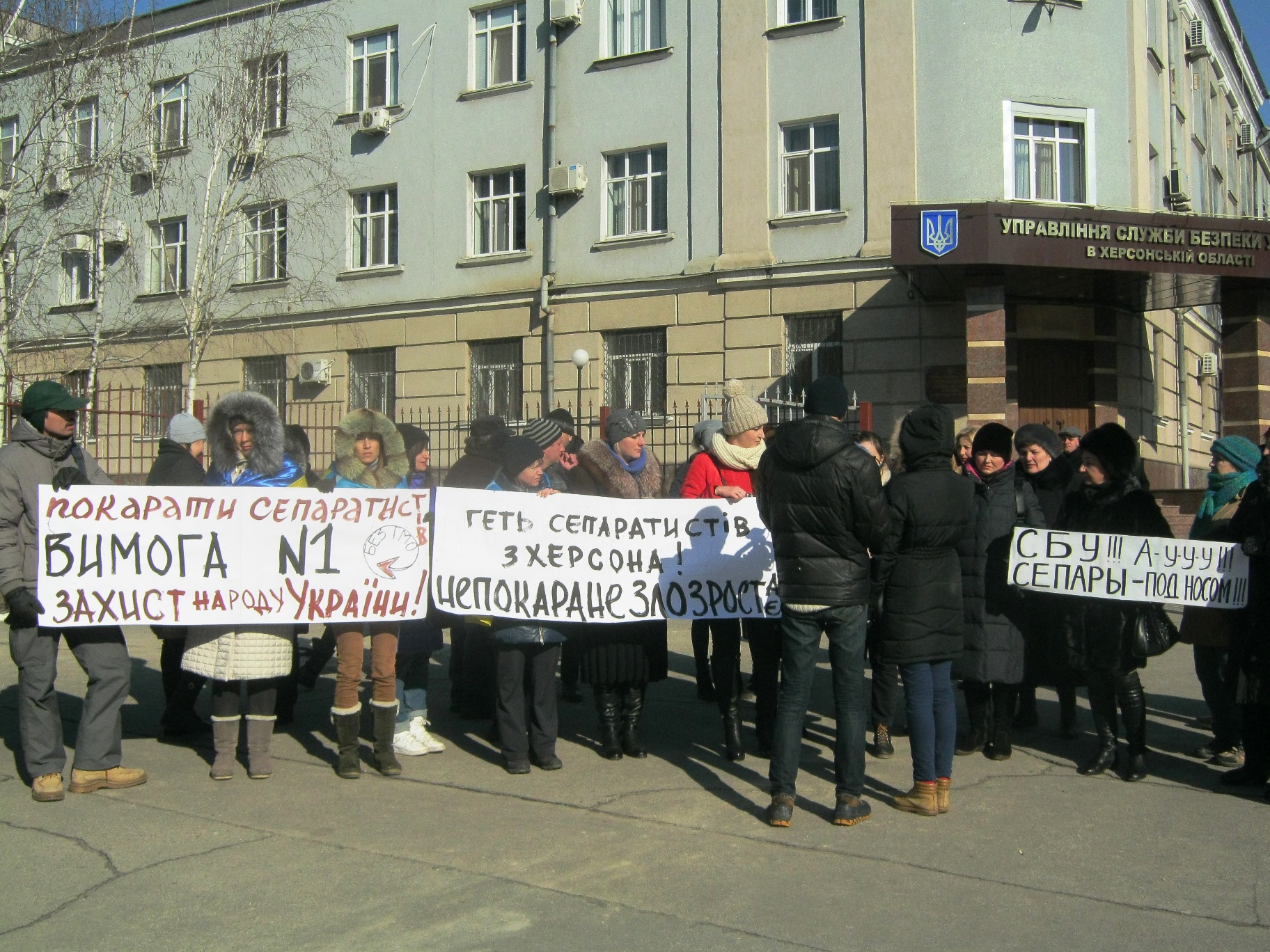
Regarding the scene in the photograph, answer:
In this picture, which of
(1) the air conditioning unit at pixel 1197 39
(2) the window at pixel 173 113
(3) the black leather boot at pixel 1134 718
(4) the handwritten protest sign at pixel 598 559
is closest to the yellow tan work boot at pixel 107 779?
(4) the handwritten protest sign at pixel 598 559

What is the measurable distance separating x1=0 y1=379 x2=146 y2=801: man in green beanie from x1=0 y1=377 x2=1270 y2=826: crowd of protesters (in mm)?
12

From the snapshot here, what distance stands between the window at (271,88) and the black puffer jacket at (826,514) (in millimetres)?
20123

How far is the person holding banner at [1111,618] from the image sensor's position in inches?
256

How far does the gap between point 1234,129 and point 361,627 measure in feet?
100

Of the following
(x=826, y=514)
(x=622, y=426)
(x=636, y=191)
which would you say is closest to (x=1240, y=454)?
(x=826, y=514)

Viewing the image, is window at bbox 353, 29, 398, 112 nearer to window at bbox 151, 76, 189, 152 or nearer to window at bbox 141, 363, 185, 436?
window at bbox 151, 76, 189, 152

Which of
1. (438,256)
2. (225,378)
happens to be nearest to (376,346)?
(438,256)

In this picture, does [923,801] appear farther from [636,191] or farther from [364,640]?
[636,191]

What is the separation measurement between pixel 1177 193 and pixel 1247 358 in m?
3.89

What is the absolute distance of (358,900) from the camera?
4.61m

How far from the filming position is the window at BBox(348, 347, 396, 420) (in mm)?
24078

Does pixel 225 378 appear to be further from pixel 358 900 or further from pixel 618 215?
pixel 358 900

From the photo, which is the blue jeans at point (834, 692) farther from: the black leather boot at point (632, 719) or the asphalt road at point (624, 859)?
the black leather boot at point (632, 719)

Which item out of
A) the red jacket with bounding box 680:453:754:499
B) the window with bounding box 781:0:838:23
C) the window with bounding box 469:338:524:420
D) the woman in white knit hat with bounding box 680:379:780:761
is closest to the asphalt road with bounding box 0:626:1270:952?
the woman in white knit hat with bounding box 680:379:780:761
